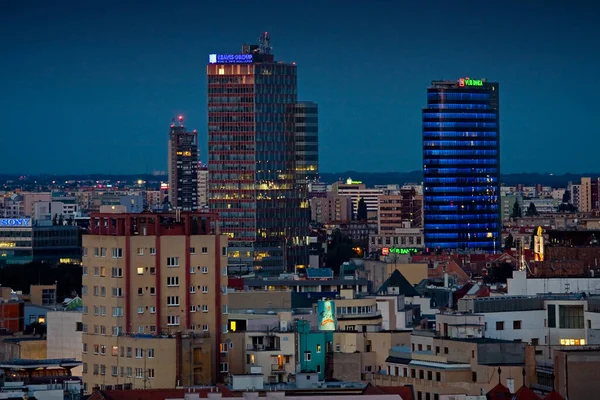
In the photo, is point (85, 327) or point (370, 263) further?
point (370, 263)

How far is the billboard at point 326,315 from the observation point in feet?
334

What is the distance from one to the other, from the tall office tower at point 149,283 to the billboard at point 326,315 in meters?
7.86

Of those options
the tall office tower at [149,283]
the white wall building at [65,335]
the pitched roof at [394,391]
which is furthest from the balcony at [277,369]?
the pitched roof at [394,391]

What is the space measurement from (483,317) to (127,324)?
14297mm

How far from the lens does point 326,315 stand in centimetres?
10256

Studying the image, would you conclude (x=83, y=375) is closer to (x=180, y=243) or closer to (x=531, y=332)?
(x=180, y=243)

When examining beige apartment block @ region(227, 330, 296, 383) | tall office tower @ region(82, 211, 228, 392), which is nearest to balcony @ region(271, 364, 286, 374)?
beige apartment block @ region(227, 330, 296, 383)

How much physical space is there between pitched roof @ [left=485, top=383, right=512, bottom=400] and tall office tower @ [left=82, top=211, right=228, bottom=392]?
17.5m

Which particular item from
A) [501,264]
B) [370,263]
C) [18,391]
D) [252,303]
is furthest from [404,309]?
[501,264]

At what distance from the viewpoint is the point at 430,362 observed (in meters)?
84.2

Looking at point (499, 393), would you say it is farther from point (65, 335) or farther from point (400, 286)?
point (400, 286)

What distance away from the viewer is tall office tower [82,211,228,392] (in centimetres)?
9250

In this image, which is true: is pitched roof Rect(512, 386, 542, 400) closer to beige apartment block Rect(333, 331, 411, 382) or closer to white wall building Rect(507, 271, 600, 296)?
beige apartment block Rect(333, 331, 411, 382)

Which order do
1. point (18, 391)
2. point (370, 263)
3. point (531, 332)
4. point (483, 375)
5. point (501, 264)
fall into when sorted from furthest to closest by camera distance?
point (501, 264) → point (370, 263) → point (531, 332) → point (483, 375) → point (18, 391)
